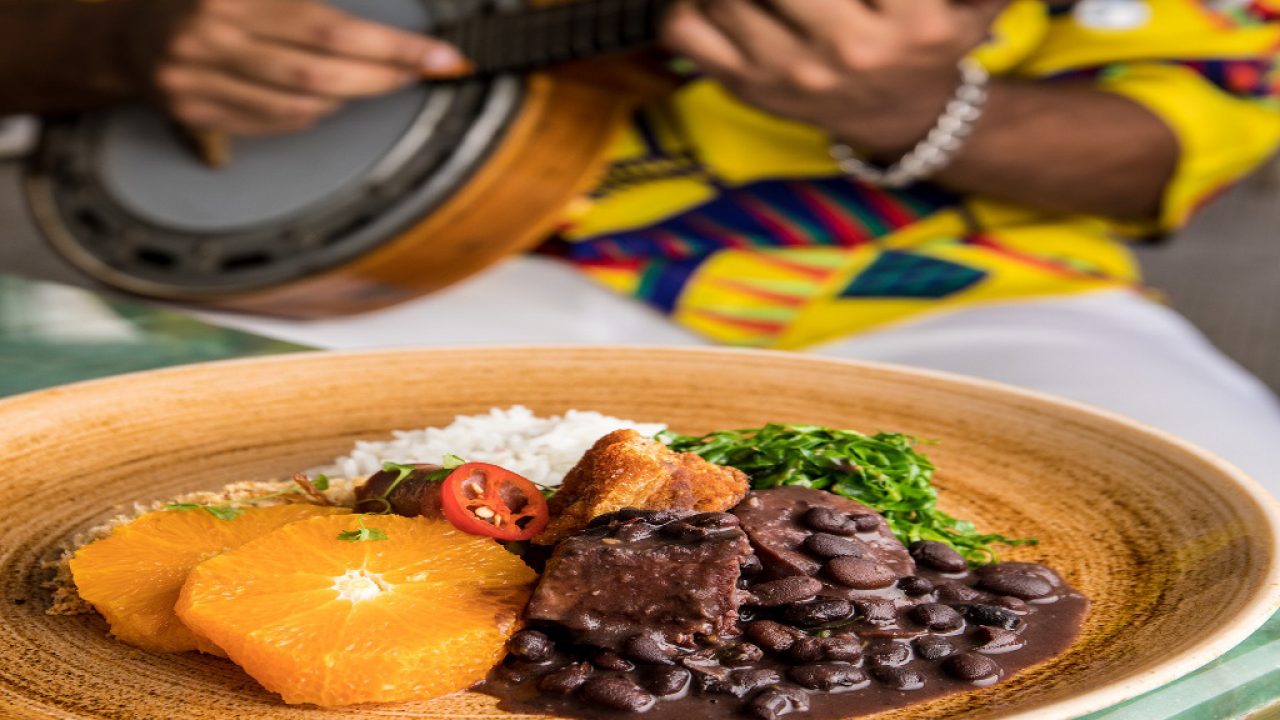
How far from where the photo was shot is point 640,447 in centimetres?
133

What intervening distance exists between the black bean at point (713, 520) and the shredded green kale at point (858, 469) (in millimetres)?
225

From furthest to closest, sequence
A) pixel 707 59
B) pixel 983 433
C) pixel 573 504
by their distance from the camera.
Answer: pixel 707 59
pixel 983 433
pixel 573 504

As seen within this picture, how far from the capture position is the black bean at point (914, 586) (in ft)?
4.21

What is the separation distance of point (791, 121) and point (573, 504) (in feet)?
4.93

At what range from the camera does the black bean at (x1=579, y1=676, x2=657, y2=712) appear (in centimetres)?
107

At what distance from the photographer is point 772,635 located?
117 centimetres

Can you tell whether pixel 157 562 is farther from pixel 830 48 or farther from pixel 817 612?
pixel 830 48

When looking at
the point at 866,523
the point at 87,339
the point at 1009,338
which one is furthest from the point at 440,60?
the point at 866,523

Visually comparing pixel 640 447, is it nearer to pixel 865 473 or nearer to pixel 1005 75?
pixel 865 473

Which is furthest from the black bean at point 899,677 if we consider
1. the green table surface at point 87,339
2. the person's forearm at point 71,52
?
the person's forearm at point 71,52

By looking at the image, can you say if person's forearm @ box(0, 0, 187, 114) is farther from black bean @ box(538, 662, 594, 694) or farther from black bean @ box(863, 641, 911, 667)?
black bean @ box(863, 641, 911, 667)

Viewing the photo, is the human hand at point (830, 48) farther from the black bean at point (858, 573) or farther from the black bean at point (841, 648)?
the black bean at point (841, 648)

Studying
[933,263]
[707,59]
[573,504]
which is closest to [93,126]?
[707,59]

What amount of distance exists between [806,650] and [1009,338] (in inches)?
52.2
